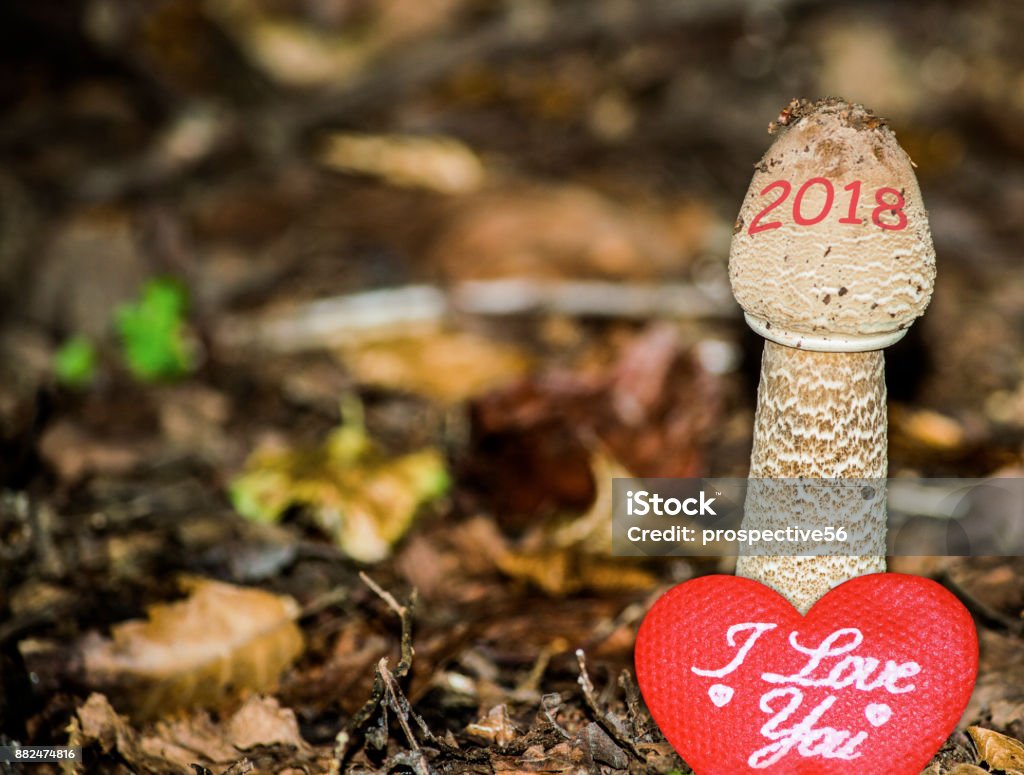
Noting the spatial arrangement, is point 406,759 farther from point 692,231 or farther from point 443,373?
point 692,231

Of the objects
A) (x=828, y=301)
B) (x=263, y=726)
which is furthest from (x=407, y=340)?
(x=828, y=301)

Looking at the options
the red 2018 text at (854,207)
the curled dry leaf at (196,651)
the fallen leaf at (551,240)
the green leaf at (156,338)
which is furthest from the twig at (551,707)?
the fallen leaf at (551,240)

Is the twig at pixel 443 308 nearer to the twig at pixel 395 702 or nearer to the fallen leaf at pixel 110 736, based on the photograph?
the fallen leaf at pixel 110 736

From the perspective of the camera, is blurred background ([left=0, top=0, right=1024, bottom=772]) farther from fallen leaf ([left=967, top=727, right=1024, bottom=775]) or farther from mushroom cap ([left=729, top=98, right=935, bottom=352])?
mushroom cap ([left=729, top=98, right=935, bottom=352])

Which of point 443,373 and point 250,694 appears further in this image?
point 443,373

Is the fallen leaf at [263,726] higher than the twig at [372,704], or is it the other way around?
the twig at [372,704]

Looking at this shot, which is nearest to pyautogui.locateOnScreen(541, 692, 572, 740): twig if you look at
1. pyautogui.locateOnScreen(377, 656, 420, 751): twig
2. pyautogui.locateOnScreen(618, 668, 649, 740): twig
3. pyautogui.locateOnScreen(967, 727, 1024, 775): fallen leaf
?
pyautogui.locateOnScreen(618, 668, 649, 740): twig

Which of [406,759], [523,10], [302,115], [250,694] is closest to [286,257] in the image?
[302,115]
